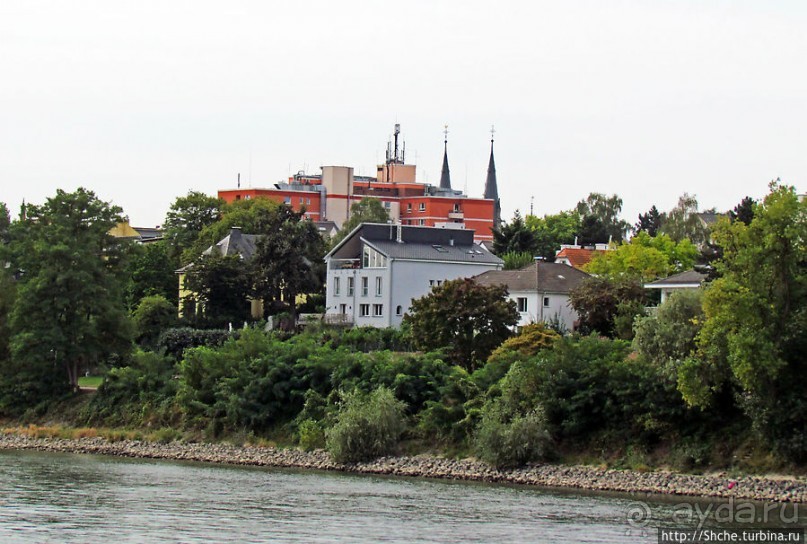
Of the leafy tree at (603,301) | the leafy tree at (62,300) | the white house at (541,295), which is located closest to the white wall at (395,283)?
the white house at (541,295)

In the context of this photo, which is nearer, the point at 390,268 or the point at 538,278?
the point at 538,278

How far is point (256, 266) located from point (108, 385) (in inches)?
977

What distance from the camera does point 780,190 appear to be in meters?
45.6

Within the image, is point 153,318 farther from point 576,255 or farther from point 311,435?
point 576,255

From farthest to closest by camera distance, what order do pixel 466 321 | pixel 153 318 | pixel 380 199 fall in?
pixel 380 199
pixel 153 318
pixel 466 321

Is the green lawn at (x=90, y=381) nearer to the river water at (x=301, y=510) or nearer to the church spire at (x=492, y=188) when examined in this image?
the river water at (x=301, y=510)

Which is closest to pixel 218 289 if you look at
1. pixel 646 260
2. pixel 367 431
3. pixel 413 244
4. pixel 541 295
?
pixel 413 244

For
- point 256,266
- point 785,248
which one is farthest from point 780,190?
point 256,266

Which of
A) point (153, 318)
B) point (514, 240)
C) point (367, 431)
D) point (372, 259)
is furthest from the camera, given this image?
point (514, 240)

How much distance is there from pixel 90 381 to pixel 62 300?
398 inches

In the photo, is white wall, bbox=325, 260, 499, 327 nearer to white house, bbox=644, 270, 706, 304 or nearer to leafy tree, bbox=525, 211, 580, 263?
white house, bbox=644, 270, 706, 304

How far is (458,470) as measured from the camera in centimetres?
5144

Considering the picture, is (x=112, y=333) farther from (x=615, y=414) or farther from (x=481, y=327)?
(x=615, y=414)

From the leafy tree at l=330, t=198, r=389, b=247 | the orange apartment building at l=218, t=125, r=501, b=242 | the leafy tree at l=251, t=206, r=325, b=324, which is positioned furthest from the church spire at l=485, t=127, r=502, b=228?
the leafy tree at l=251, t=206, r=325, b=324
